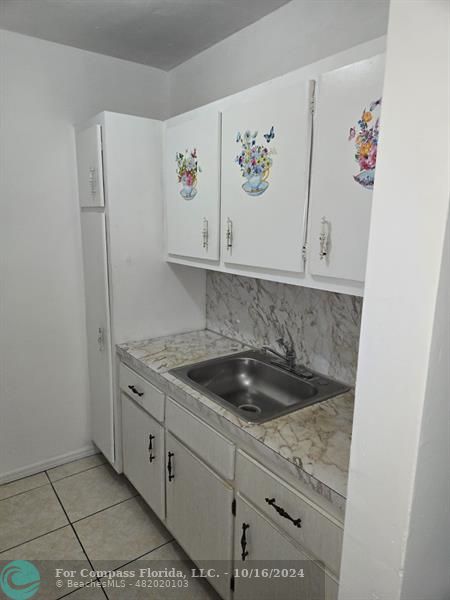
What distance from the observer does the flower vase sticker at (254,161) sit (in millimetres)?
1507

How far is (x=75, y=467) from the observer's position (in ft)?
8.46

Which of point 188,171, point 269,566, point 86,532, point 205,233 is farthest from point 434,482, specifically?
point 86,532

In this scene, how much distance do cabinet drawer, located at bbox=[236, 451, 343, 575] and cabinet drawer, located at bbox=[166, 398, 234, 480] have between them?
0.06m

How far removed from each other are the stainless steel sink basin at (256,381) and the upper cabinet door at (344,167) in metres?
0.62

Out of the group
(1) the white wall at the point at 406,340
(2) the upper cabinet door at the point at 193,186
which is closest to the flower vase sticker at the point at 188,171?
(2) the upper cabinet door at the point at 193,186

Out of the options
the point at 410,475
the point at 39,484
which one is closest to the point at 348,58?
the point at 410,475

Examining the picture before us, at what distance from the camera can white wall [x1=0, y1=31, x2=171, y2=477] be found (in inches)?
86.7

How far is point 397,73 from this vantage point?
69 centimetres

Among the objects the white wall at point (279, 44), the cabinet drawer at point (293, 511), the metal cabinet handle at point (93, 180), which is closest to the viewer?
the cabinet drawer at point (293, 511)

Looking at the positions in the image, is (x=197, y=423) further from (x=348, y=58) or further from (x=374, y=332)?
(x=348, y=58)

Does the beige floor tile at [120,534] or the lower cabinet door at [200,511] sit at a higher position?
the lower cabinet door at [200,511]

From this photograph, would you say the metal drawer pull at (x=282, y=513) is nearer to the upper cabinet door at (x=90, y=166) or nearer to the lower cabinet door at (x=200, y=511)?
the lower cabinet door at (x=200, y=511)

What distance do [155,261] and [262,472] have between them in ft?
4.42

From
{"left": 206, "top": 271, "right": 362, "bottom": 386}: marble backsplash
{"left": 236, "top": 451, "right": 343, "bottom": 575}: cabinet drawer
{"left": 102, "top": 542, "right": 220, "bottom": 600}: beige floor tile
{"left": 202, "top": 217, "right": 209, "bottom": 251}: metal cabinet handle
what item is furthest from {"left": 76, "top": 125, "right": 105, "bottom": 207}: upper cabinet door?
{"left": 102, "top": 542, "right": 220, "bottom": 600}: beige floor tile
